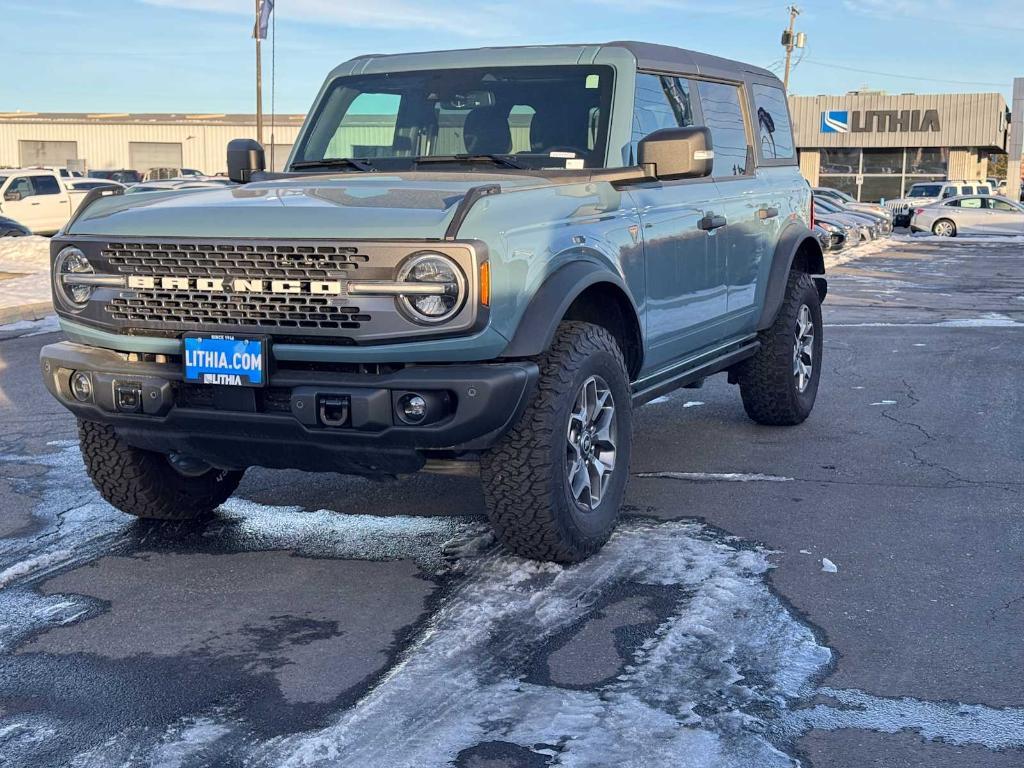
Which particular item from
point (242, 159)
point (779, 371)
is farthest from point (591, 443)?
point (779, 371)

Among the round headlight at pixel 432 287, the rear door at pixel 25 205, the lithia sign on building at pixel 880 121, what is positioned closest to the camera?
the round headlight at pixel 432 287

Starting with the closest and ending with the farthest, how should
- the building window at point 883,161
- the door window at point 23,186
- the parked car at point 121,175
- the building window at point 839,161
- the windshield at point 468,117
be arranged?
1. the windshield at point 468,117
2. the door window at point 23,186
3. the parked car at point 121,175
4. the building window at point 883,161
5. the building window at point 839,161

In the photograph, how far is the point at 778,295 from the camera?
6.82 metres

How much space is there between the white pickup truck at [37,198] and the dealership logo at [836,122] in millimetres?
39745

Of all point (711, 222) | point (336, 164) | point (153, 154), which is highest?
point (153, 154)

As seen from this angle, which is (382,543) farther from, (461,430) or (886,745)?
(886,745)

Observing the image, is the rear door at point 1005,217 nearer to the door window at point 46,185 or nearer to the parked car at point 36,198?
the parked car at point 36,198

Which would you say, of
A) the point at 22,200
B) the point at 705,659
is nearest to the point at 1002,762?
the point at 705,659

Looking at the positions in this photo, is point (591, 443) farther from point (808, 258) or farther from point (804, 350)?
point (808, 258)

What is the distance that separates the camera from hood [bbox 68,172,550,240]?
4.12m

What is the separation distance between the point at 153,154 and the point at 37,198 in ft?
134

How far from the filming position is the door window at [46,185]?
2992 centimetres

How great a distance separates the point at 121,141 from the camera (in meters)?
68.9

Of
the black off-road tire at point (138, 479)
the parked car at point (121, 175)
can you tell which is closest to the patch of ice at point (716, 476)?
the black off-road tire at point (138, 479)
